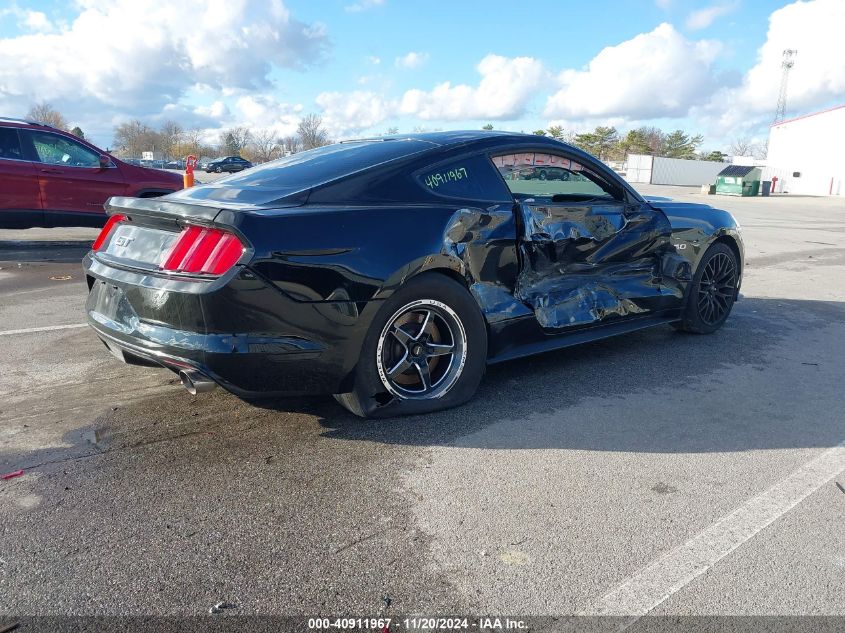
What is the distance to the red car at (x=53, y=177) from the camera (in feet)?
30.8

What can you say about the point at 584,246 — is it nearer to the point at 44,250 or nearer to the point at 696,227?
the point at 696,227

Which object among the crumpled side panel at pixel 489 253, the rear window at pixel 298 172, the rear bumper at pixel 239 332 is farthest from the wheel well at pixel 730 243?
the rear bumper at pixel 239 332

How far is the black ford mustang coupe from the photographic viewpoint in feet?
10.1

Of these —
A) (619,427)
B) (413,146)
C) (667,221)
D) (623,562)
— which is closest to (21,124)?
(413,146)

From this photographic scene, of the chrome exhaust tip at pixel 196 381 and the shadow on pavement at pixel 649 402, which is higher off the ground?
the chrome exhaust tip at pixel 196 381

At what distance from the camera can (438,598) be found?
2.25 meters

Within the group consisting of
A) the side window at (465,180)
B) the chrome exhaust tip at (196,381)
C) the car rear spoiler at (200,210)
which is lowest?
the chrome exhaust tip at (196,381)

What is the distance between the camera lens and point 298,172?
3855mm

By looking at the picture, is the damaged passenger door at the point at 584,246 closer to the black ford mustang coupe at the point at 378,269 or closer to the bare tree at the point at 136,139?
the black ford mustang coupe at the point at 378,269

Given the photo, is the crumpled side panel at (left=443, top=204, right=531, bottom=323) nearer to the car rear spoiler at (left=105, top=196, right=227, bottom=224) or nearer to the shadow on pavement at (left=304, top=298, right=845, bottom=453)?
the shadow on pavement at (left=304, top=298, right=845, bottom=453)

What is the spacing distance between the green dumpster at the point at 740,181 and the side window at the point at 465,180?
41201mm

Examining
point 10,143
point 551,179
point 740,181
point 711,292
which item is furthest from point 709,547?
point 740,181

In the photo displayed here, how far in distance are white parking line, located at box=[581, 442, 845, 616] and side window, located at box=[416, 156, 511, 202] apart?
2093 millimetres

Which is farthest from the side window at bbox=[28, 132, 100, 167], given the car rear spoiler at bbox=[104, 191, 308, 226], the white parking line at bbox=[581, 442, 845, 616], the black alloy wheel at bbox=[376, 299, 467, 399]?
the white parking line at bbox=[581, 442, 845, 616]
